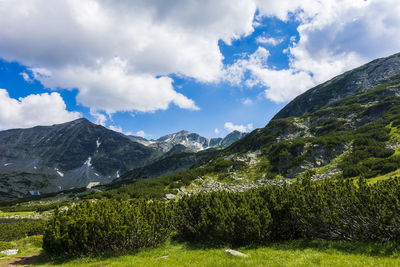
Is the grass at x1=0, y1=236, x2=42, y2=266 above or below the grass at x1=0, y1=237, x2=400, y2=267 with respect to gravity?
below

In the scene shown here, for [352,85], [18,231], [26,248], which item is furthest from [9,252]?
[352,85]

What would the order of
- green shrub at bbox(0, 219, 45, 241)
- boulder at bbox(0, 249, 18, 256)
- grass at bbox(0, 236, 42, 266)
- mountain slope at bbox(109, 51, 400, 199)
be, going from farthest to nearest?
mountain slope at bbox(109, 51, 400, 199), green shrub at bbox(0, 219, 45, 241), boulder at bbox(0, 249, 18, 256), grass at bbox(0, 236, 42, 266)

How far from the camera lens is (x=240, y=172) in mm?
61781

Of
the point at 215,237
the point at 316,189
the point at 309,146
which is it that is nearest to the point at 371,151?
the point at 309,146

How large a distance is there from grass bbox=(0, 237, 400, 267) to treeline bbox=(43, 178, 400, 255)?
2.72 ft

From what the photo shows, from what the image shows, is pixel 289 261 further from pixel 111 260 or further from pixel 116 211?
pixel 116 211

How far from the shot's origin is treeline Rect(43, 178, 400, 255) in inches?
405

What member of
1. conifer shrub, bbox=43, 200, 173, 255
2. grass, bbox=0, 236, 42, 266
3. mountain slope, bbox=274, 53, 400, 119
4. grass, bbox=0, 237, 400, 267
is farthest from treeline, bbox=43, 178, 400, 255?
mountain slope, bbox=274, 53, 400, 119

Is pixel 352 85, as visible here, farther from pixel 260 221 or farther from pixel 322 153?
pixel 260 221

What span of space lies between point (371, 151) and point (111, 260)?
51977mm

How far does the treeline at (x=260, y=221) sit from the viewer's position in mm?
10289

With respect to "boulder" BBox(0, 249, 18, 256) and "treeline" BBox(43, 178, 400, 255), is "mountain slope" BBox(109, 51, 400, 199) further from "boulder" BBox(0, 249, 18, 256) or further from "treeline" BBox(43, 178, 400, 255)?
"boulder" BBox(0, 249, 18, 256)

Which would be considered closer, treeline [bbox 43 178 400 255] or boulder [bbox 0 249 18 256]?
treeline [bbox 43 178 400 255]

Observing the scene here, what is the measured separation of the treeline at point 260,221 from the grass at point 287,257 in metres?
0.83
